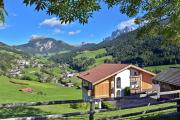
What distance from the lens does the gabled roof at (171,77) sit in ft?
207

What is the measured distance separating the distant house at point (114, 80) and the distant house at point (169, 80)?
26.6ft

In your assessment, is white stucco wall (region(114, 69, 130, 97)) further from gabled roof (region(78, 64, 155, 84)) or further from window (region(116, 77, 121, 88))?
gabled roof (region(78, 64, 155, 84))

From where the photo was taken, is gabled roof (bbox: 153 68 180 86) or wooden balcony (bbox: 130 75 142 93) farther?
wooden balcony (bbox: 130 75 142 93)

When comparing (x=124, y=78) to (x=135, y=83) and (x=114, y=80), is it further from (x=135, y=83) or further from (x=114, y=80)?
(x=135, y=83)

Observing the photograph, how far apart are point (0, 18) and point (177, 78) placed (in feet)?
187

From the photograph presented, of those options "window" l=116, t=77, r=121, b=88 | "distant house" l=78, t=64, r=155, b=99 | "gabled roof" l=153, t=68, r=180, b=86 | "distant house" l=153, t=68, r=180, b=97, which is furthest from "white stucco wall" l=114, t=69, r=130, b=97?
A: "gabled roof" l=153, t=68, r=180, b=86

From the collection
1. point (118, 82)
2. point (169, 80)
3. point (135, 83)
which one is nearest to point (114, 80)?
point (118, 82)

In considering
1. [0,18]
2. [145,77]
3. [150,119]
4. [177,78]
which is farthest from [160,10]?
[145,77]

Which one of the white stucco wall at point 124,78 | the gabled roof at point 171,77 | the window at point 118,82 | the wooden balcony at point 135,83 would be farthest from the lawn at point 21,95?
the gabled roof at point 171,77

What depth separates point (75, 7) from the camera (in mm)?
11562

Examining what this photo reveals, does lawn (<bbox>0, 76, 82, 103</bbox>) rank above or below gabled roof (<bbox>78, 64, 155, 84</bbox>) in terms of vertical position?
below

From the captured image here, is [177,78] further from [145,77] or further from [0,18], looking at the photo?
[0,18]

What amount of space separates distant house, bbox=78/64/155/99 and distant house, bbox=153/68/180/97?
8104mm

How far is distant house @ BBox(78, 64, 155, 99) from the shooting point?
74.3 metres
